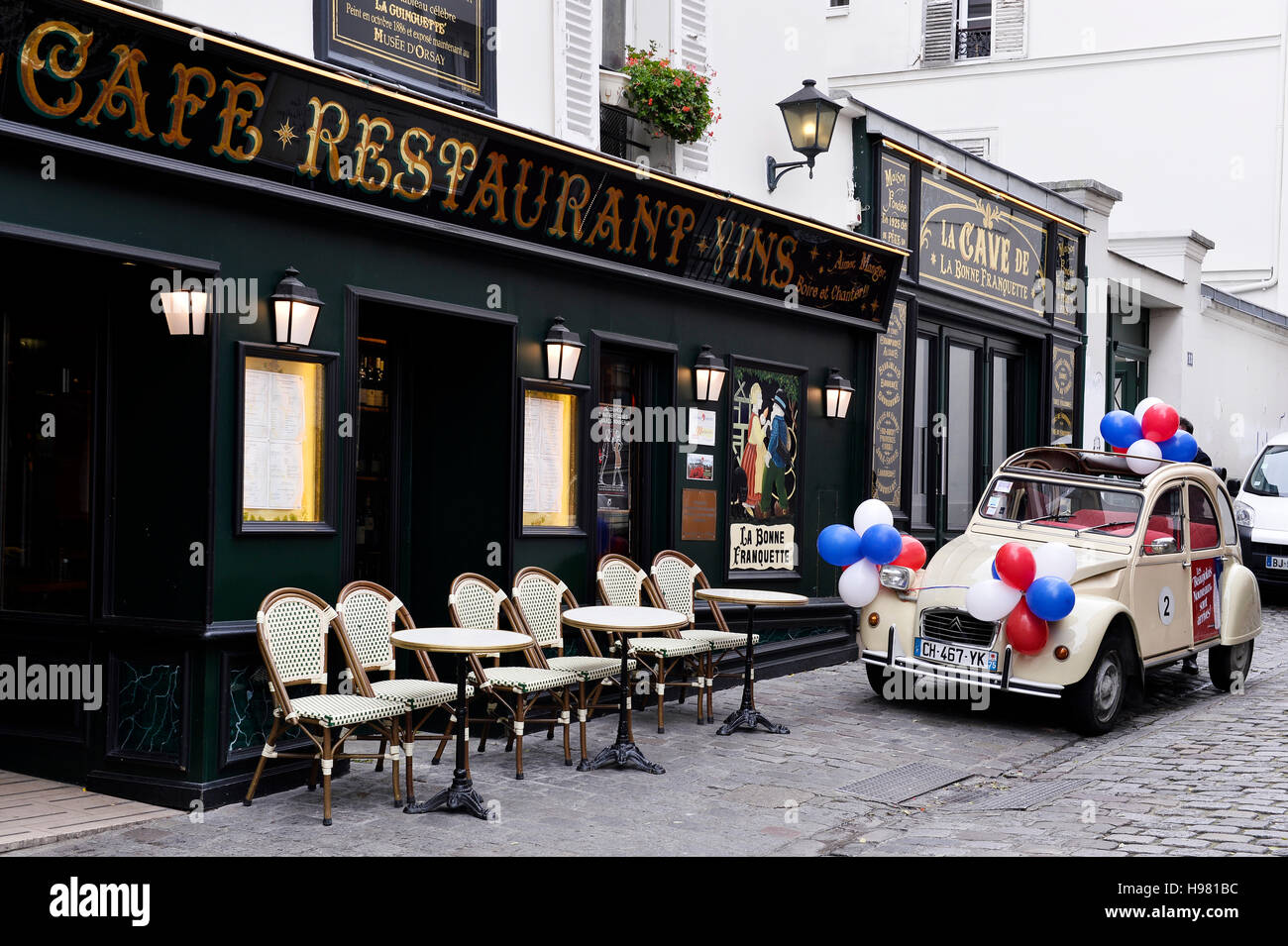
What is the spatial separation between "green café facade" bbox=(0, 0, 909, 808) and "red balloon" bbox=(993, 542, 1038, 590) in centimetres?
285

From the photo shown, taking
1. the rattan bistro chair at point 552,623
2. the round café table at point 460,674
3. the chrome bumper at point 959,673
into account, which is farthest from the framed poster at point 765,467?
the round café table at point 460,674

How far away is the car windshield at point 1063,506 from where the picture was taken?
370 inches

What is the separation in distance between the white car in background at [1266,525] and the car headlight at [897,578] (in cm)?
765

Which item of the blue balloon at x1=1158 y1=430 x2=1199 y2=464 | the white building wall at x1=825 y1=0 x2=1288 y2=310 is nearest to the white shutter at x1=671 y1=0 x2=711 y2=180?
the blue balloon at x1=1158 y1=430 x2=1199 y2=464

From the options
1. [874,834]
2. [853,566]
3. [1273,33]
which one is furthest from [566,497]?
[1273,33]

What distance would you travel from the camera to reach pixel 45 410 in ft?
22.5

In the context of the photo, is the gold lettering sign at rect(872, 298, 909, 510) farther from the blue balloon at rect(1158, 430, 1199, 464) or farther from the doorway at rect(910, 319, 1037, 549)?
the blue balloon at rect(1158, 430, 1199, 464)

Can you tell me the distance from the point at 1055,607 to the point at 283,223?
209 inches

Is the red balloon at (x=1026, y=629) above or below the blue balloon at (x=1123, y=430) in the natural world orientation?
below

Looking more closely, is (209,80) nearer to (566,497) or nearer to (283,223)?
(283,223)

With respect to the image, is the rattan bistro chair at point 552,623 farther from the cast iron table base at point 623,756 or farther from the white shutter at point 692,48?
the white shutter at point 692,48

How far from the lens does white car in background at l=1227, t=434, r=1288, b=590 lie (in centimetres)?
1531

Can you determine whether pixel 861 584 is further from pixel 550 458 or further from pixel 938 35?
pixel 938 35

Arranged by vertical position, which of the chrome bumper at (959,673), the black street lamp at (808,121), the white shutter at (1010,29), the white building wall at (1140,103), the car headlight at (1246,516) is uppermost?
the white shutter at (1010,29)
